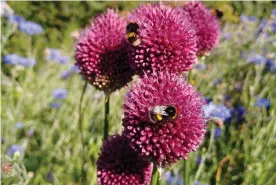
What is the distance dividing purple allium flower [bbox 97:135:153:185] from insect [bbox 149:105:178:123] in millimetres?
298

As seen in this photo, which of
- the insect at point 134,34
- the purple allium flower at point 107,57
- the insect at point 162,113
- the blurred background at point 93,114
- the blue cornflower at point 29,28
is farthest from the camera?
the blue cornflower at point 29,28

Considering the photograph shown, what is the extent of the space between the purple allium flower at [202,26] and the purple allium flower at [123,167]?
0.51 m

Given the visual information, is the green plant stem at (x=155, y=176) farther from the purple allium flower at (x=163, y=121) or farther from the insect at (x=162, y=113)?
the insect at (x=162, y=113)

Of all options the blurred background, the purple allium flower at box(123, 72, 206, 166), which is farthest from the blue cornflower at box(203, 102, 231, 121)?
the purple allium flower at box(123, 72, 206, 166)

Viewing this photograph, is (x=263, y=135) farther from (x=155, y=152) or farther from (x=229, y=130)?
(x=155, y=152)

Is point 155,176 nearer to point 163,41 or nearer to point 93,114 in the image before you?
point 163,41

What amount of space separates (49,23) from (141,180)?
3889 mm

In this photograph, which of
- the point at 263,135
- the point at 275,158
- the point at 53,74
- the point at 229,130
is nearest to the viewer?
the point at 275,158

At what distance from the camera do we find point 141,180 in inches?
61.2

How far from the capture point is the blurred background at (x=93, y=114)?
262 centimetres

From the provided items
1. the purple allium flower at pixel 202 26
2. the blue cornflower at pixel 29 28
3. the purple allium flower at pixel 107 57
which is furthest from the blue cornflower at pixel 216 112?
the blue cornflower at pixel 29 28

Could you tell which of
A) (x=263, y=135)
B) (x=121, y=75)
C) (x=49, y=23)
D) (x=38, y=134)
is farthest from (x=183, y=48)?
(x=49, y=23)

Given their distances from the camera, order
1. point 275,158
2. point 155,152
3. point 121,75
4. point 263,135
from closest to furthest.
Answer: point 155,152, point 121,75, point 275,158, point 263,135

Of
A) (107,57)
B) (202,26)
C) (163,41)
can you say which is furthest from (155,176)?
(202,26)
